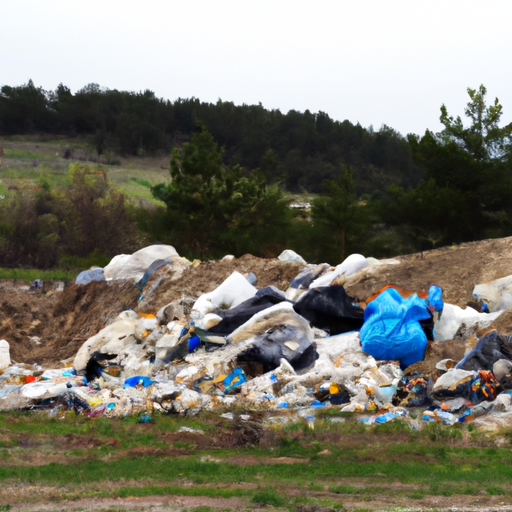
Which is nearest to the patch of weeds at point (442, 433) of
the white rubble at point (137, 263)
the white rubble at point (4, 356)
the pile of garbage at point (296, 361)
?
the pile of garbage at point (296, 361)

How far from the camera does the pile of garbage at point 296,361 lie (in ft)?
28.1

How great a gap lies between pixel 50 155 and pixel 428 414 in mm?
47653

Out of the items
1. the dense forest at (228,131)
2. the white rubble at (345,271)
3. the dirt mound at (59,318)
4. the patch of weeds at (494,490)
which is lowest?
the dirt mound at (59,318)

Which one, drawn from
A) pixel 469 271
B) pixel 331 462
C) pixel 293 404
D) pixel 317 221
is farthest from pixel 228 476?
pixel 317 221

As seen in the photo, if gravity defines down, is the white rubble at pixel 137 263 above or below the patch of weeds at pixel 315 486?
above

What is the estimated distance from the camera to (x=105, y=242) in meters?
26.9

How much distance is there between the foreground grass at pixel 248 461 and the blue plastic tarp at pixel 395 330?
2.61 metres

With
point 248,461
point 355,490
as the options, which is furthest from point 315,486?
point 248,461

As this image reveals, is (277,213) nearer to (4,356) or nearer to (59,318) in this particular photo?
(59,318)

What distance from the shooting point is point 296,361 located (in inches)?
392

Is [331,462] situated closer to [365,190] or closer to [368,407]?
[368,407]

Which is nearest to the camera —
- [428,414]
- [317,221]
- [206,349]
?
[428,414]

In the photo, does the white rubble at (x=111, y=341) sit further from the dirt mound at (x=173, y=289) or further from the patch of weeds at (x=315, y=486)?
the patch of weeds at (x=315, y=486)

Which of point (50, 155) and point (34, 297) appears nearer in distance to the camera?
point (34, 297)
